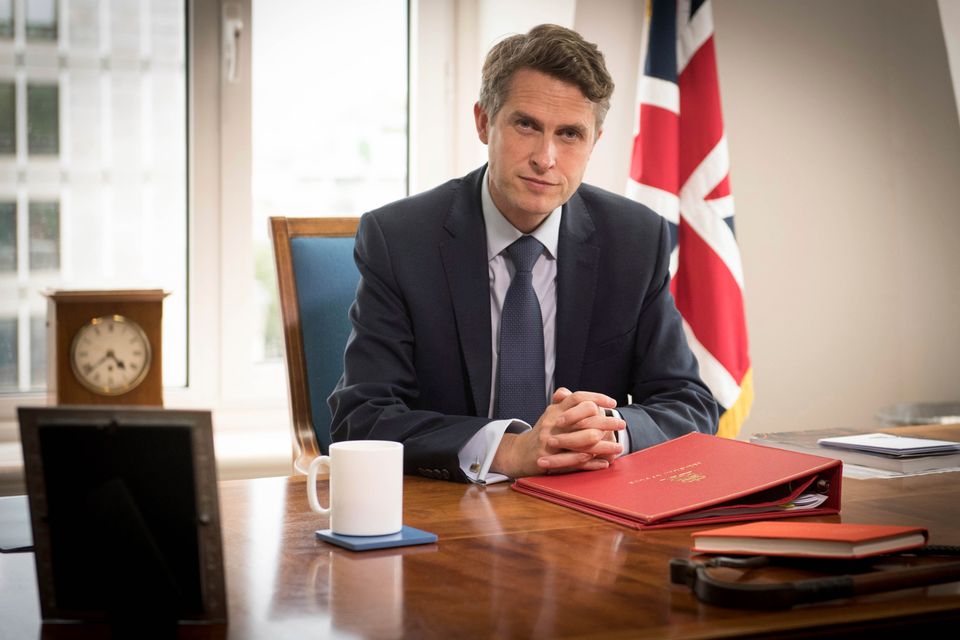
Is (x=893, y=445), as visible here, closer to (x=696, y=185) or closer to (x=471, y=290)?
(x=471, y=290)

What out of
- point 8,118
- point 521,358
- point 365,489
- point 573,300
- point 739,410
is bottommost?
point 739,410

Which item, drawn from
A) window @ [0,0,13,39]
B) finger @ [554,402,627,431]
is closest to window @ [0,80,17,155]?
window @ [0,0,13,39]

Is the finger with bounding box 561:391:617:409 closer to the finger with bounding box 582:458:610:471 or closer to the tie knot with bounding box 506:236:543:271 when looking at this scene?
the finger with bounding box 582:458:610:471

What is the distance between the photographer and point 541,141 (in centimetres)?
195

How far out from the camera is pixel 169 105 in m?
3.17

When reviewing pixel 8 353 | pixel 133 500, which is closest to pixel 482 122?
pixel 133 500

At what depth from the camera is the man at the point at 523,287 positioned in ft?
6.27

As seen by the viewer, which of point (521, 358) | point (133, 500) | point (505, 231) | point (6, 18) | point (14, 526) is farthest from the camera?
point (6, 18)

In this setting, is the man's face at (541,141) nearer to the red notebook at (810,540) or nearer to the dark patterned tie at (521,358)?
the dark patterned tie at (521,358)

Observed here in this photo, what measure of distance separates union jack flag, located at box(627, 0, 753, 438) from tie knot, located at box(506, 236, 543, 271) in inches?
44.9

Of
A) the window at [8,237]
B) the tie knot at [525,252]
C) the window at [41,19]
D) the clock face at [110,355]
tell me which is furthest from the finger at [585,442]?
the window at [41,19]

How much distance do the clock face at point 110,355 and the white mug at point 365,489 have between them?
1587 mm

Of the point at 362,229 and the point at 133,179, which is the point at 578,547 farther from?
the point at 133,179

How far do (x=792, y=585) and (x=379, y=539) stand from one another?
0.45 meters
